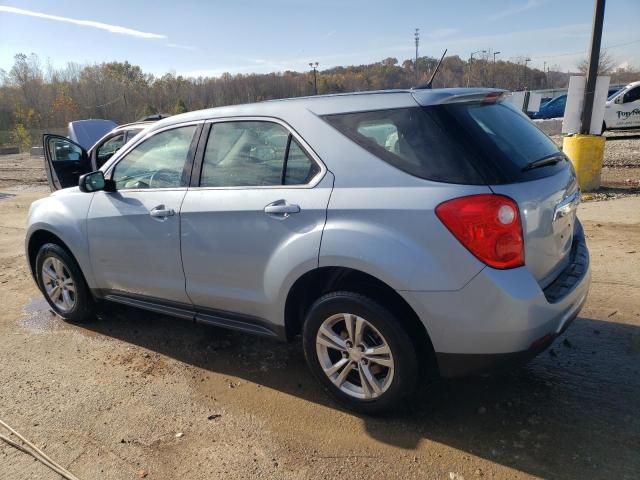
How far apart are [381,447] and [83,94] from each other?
78.4 metres

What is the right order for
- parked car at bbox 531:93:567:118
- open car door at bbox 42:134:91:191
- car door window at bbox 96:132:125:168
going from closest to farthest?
open car door at bbox 42:134:91:191, car door window at bbox 96:132:125:168, parked car at bbox 531:93:567:118

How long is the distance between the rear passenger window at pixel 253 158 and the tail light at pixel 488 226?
902 millimetres

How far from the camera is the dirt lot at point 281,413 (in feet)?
8.39

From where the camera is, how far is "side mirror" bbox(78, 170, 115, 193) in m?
3.89

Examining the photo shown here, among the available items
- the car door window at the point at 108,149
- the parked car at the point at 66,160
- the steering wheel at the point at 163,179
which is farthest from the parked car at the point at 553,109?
the steering wheel at the point at 163,179

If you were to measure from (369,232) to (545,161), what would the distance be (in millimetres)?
1140

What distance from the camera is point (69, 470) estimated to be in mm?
2654

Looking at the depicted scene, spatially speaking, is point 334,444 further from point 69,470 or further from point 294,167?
point 294,167

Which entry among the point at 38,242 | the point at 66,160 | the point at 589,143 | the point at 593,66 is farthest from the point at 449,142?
the point at 593,66

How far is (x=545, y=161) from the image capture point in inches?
112

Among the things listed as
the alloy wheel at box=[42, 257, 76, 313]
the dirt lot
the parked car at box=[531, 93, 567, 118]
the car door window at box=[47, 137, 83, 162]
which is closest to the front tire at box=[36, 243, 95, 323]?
the alloy wheel at box=[42, 257, 76, 313]

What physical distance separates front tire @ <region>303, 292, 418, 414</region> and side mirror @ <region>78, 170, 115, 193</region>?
209cm

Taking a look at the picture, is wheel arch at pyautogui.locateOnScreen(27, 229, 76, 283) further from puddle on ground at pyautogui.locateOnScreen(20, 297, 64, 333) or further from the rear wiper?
the rear wiper

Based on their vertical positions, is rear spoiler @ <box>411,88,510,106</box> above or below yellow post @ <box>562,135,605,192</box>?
above
